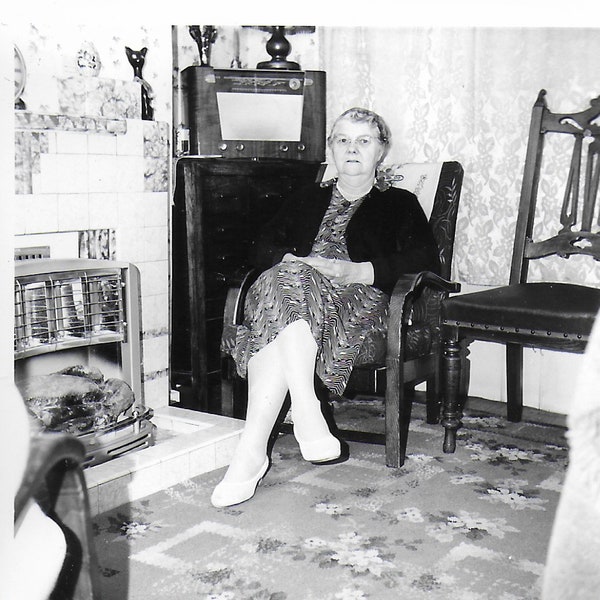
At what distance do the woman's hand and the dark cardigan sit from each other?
3 centimetres

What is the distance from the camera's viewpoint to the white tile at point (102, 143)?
2.21m

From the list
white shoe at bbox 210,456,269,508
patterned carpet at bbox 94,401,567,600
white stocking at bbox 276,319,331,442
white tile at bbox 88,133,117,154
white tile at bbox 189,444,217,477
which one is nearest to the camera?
patterned carpet at bbox 94,401,567,600

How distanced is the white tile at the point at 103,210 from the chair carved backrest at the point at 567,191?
1257mm

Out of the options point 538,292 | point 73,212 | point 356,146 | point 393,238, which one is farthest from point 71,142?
point 538,292

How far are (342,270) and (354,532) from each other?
32.4 inches

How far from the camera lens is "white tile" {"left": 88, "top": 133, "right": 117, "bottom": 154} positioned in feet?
7.25

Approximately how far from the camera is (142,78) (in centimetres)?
241

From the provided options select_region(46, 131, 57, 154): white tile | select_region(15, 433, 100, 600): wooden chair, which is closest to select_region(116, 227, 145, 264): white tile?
select_region(46, 131, 57, 154): white tile

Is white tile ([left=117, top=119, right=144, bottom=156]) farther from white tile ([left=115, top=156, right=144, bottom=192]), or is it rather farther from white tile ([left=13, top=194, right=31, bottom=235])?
white tile ([left=13, top=194, right=31, bottom=235])

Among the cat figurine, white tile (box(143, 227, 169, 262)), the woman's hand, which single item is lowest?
the woman's hand

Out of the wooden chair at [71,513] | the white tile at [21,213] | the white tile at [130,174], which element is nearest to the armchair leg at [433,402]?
the white tile at [130,174]

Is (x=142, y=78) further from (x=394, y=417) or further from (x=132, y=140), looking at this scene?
(x=394, y=417)

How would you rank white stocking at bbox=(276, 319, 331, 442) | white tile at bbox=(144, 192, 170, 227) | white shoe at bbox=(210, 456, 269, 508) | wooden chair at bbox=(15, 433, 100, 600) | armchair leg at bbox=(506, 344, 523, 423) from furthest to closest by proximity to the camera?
armchair leg at bbox=(506, 344, 523, 423) < white tile at bbox=(144, 192, 170, 227) < white stocking at bbox=(276, 319, 331, 442) < white shoe at bbox=(210, 456, 269, 508) < wooden chair at bbox=(15, 433, 100, 600)

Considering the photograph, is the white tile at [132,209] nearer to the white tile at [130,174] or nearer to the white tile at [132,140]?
the white tile at [130,174]
